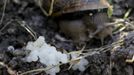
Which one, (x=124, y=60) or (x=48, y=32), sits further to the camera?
(x=48, y=32)

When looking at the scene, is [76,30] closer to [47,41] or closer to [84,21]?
[84,21]

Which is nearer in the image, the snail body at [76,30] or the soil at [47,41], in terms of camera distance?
the soil at [47,41]

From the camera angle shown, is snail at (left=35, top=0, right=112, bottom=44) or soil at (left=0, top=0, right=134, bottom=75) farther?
snail at (left=35, top=0, right=112, bottom=44)

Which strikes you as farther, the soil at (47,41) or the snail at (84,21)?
the snail at (84,21)

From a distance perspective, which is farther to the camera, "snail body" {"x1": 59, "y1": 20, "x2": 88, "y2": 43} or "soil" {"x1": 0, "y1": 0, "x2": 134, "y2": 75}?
"snail body" {"x1": 59, "y1": 20, "x2": 88, "y2": 43}

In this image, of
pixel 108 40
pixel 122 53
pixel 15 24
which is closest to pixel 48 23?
pixel 15 24

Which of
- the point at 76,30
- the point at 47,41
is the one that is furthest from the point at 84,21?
the point at 47,41

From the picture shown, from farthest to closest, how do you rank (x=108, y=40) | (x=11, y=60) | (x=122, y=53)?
(x=108, y=40) → (x=122, y=53) → (x=11, y=60)

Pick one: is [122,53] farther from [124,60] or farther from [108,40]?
[108,40]
